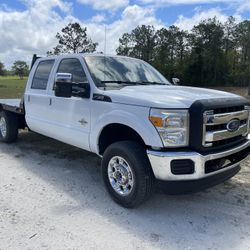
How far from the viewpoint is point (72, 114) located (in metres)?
4.93

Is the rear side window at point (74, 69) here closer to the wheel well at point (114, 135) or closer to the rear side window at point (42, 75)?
the rear side window at point (42, 75)

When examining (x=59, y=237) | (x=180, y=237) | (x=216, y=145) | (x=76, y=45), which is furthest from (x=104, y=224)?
(x=76, y=45)

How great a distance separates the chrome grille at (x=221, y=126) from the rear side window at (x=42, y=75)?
3271 mm

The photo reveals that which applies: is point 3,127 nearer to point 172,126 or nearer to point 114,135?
point 114,135

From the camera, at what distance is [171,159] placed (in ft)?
11.5

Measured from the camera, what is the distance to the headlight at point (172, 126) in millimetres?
3525

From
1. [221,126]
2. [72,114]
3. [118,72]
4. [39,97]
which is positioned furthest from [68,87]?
[221,126]

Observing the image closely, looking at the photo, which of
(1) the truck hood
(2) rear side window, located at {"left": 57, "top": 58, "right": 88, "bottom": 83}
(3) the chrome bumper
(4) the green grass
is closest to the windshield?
(2) rear side window, located at {"left": 57, "top": 58, "right": 88, "bottom": 83}

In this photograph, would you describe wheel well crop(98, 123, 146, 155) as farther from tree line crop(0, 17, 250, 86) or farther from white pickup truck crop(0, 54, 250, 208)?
tree line crop(0, 17, 250, 86)

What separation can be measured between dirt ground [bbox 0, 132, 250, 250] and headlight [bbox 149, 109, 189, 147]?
97 cm

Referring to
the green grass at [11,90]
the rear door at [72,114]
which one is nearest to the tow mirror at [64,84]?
the rear door at [72,114]

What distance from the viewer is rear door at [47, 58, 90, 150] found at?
4695mm

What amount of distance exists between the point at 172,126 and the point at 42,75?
3371 millimetres

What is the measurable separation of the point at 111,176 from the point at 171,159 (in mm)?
1043
